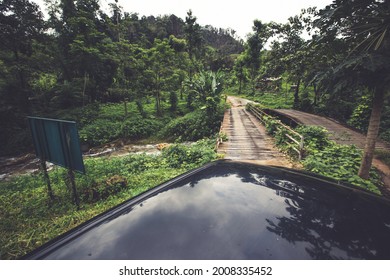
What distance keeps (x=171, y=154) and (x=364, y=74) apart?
7.65 m

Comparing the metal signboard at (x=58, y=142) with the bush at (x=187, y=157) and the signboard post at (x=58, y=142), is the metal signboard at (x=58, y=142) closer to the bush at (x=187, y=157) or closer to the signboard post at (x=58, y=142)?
the signboard post at (x=58, y=142)

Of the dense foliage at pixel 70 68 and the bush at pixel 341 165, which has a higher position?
the dense foliage at pixel 70 68

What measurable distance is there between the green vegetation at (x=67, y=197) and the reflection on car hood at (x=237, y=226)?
4187mm

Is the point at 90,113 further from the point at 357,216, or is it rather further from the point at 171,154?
the point at 357,216

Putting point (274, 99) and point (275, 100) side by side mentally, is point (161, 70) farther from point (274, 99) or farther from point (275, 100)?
point (274, 99)

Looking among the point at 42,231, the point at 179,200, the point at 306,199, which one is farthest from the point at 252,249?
the point at 42,231

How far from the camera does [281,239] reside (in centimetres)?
129

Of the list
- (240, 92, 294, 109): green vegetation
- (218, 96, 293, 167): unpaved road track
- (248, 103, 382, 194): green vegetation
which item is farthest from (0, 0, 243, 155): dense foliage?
(240, 92, 294, 109): green vegetation

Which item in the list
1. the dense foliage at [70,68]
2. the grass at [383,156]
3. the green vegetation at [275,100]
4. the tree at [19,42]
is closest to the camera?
the grass at [383,156]

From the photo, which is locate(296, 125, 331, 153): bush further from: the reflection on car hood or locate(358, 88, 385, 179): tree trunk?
the reflection on car hood

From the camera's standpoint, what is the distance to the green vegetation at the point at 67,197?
14.8 feet

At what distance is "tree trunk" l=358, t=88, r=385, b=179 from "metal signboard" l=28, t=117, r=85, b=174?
23.9 ft

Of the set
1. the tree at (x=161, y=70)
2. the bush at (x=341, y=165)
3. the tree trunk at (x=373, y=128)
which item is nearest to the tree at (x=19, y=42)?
the tree at (x=161, y=70)

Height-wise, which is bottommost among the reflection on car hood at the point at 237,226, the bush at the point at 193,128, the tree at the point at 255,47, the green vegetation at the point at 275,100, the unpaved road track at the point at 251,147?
the bush at the point at 193,128
